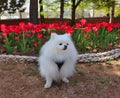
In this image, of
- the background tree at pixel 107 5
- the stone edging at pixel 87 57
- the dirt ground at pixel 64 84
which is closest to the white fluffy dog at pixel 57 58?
the dirt ground at pixel 64 84

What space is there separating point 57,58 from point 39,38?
168 cm

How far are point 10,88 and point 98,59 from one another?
193 centimetres

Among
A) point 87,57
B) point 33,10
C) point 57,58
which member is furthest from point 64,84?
point 33,10

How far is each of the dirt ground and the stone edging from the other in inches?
3.7

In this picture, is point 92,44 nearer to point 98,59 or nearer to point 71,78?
point 98,59

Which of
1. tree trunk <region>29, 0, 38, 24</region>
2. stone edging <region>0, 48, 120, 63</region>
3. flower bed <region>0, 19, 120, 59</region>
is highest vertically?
tree trunk <region>29, 0, 38, 24</region>

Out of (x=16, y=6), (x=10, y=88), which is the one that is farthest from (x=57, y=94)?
(x=16, y=6)

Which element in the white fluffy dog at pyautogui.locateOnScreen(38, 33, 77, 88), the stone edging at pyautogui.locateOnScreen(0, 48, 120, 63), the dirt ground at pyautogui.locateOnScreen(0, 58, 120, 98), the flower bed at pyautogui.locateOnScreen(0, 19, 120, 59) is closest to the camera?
the white fluffy dog at pyautogui.locateOnScreen(38, 33, 77, 88)

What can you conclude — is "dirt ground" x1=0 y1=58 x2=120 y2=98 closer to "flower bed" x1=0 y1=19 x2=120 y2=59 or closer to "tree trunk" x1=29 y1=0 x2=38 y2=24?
"flower bed" x1=0 y1=19 x2=120 y2=59

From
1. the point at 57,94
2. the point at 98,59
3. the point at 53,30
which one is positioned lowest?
the point at 57,94

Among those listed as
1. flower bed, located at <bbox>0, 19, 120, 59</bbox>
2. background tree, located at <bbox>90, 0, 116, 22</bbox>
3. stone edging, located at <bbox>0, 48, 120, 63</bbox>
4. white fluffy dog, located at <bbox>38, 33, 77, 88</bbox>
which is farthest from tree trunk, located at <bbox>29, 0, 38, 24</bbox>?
background tree, located at <bbox>90, 0, 116, 22</bbox>

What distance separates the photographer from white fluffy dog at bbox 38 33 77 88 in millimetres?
3643

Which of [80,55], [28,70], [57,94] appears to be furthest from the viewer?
[80,55]

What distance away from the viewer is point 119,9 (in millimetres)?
12023
